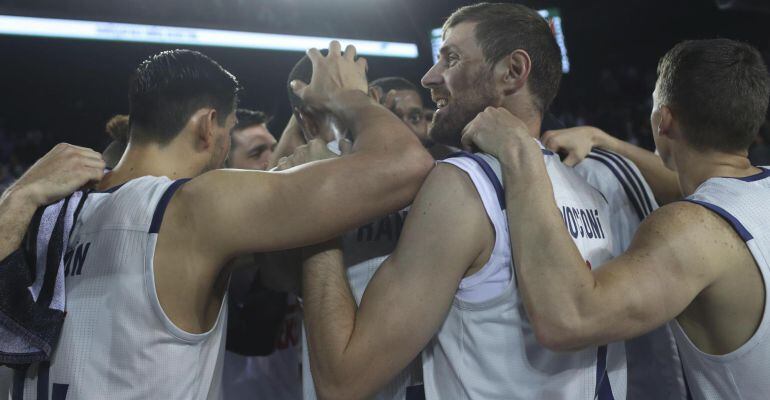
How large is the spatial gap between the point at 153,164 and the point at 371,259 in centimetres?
65

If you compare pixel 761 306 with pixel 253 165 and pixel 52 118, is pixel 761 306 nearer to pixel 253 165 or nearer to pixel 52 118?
pixel 253 165

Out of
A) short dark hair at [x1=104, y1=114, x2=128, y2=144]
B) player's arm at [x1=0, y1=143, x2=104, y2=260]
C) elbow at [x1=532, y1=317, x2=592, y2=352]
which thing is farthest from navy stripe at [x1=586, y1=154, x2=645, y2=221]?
short dark hair at [x1=104, y1=114, x2=128, y2=144]

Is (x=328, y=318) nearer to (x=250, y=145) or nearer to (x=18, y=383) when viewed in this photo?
(x=18, y=383)

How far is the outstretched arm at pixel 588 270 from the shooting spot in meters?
1.35

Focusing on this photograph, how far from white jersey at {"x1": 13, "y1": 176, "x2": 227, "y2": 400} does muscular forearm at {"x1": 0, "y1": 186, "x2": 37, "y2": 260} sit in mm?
126

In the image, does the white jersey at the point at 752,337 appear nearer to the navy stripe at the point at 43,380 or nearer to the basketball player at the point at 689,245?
the basketball player at the point at 689,245

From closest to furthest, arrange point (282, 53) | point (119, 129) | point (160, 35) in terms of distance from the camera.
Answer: point (119, 129) < point (160, 35) < point (282, 53)

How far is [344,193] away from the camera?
4.97ft

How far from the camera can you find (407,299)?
1412mm

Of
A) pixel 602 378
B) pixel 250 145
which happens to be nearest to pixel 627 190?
pixel 602 378

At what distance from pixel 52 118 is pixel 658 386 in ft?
31.8

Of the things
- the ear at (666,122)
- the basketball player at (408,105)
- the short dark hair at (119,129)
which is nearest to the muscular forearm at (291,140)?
the short dark hair at (119,129)

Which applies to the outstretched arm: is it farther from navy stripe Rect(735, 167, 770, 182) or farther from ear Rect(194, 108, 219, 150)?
ear Rect(194, 108, 219, 150)

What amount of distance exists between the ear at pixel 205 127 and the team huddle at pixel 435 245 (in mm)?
27
